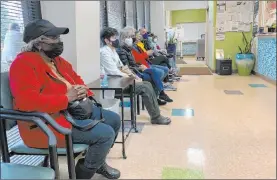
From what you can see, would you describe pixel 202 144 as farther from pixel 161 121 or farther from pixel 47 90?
pixel 47 90

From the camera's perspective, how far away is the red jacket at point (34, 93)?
4.82 ft

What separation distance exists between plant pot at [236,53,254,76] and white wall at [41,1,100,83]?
5.27 meters

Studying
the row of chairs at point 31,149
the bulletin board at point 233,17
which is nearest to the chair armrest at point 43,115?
the row of chairs at point 31,149

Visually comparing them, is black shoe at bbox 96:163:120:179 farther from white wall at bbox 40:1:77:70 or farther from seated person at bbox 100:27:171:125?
seated person at bbox 100:27:171:125

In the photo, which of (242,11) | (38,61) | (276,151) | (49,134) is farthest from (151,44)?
(276,151)

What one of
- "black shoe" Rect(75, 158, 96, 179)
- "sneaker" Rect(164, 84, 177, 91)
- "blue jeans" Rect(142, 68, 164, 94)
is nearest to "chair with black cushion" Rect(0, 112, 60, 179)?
"black shoe" Rect(75, 158, 96, 179)

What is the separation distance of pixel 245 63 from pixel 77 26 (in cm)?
558

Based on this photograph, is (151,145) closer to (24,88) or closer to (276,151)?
(24,88)

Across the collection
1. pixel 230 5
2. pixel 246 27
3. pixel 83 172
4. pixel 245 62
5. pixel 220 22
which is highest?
pixel 230 5

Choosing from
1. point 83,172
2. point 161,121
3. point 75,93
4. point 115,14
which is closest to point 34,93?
point 75,93

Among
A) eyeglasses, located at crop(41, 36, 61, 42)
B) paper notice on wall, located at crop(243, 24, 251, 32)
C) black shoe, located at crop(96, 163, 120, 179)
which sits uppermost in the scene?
paper notice on wall, located at crop(243, 24, 251, 32)

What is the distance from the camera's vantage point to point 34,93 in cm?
147

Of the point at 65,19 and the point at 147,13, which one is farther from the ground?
the point at 147,13

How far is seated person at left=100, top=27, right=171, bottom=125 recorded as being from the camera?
3006 mm
